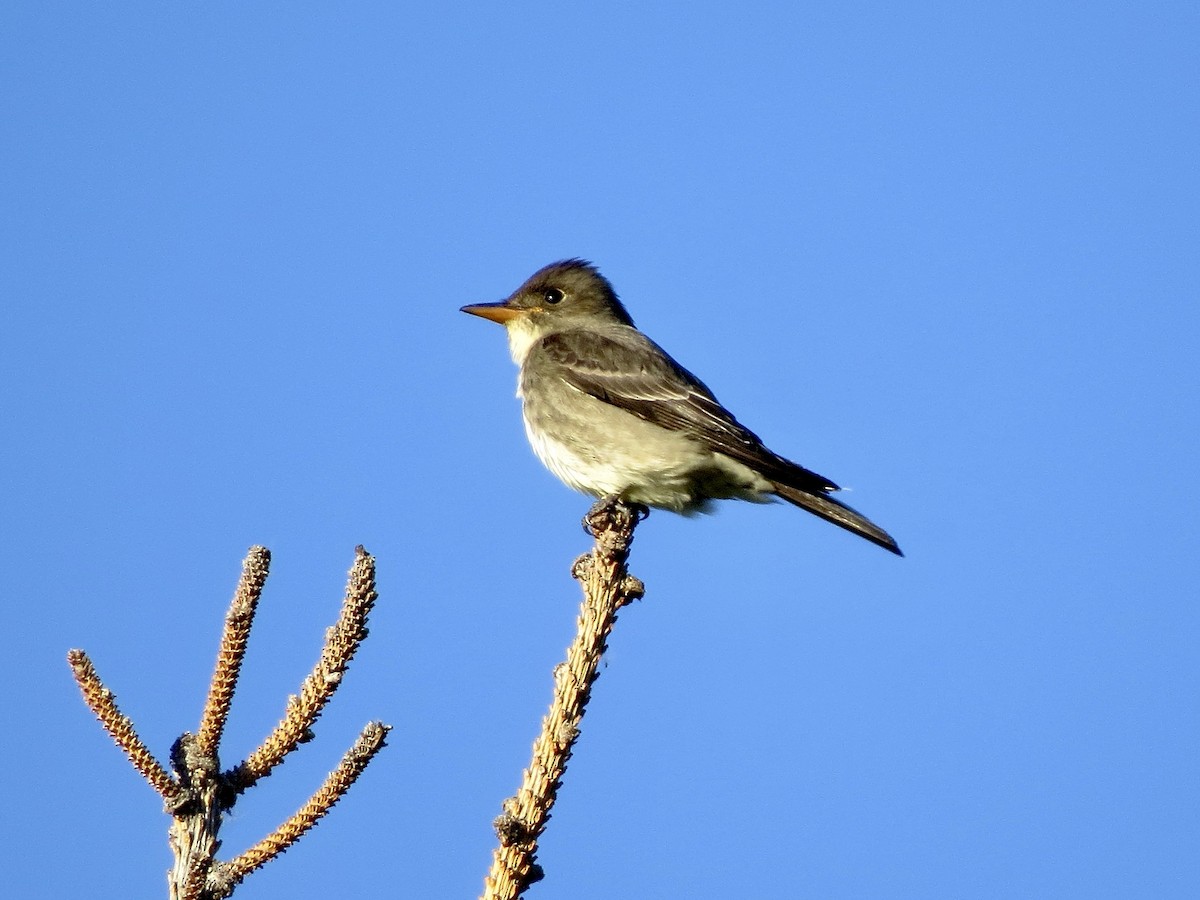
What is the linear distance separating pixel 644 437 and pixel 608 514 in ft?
5.69

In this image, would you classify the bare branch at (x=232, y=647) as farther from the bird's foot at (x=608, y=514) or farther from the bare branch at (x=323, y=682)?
the bird's foot at (x=608, y=514)

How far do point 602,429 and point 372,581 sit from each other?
4.90m

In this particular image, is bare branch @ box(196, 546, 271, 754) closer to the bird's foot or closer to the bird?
the bird's foot

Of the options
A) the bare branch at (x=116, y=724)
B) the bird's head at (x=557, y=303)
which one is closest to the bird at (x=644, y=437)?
the bird's head at (x=557, y=303)

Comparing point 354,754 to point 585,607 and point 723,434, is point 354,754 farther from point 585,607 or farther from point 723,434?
point 723,434

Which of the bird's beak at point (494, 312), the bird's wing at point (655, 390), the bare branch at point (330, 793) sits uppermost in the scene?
the bird's beak at point (494, 312)

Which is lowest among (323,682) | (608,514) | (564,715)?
(323,682)

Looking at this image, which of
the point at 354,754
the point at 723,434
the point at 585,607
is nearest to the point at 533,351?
the point at 723,434

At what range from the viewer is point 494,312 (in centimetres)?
952

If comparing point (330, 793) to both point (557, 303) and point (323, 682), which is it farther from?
point (557, 303)

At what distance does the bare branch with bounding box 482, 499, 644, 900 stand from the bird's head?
401 centimetres

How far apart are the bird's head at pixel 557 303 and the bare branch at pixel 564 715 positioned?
13.2 ft

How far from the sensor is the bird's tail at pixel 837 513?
24.3 feet

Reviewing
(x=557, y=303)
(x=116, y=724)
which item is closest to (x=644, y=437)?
(x=557, y=303)
